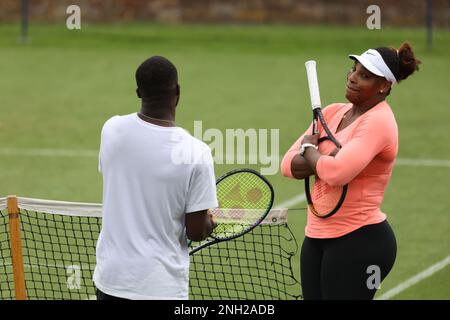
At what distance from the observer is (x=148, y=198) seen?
5.49 meters

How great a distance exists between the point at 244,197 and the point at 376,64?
1.17 metres

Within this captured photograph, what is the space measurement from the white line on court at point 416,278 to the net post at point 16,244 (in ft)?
11.9

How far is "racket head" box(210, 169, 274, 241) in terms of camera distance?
6582 mm

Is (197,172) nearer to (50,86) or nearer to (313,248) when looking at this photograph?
(313,248)

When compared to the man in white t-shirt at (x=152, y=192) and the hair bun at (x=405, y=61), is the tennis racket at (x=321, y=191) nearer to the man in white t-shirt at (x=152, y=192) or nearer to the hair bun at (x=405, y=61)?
the hair bun at (x=405, y=61)

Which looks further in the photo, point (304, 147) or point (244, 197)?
point (244, 197)

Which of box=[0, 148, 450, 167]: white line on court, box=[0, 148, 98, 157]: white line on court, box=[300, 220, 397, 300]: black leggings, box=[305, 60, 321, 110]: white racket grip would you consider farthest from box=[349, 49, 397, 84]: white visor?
box=[0, 148, 98, 157]: white line on court

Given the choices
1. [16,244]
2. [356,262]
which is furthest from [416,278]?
[16,244]

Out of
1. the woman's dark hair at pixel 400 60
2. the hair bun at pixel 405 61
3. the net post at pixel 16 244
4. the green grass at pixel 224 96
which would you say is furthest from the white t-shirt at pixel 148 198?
the green grass at pixel 224 96

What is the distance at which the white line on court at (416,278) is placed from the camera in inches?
389

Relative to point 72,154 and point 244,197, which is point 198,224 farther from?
point 72,154

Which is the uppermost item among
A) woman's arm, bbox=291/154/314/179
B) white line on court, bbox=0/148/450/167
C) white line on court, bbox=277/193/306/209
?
woman's arm, bbox=291/154/314/179

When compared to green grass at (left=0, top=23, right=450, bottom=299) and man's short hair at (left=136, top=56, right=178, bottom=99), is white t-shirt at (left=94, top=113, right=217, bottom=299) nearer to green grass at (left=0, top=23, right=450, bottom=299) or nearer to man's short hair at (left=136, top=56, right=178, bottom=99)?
man's short hair at (left=136, top=56, right=178, bottom=99)

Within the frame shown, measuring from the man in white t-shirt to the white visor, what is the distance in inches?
56.5
